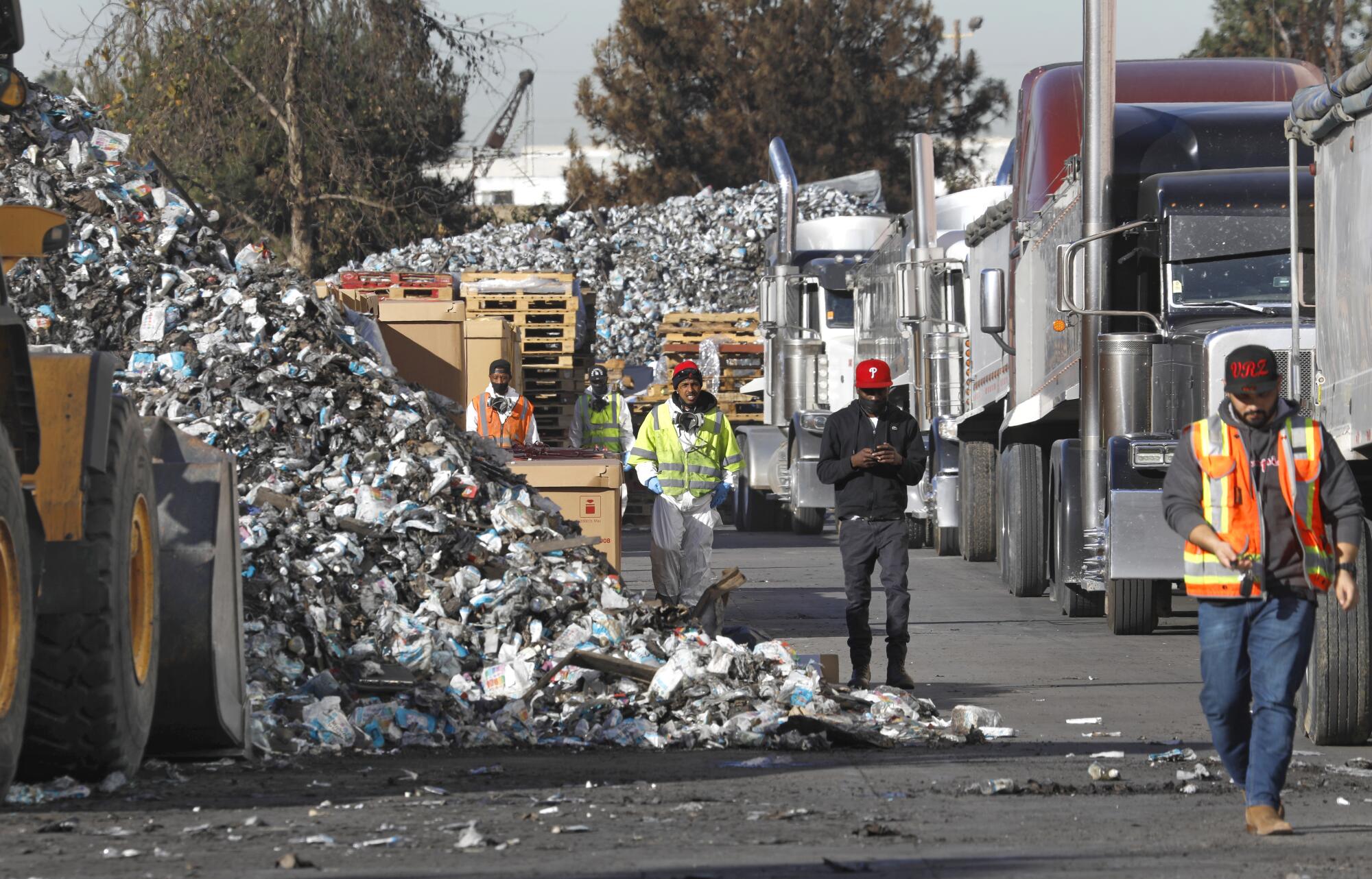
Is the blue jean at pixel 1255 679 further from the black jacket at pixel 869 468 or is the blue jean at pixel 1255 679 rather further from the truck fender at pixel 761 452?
the truck fender at pixel 761 452

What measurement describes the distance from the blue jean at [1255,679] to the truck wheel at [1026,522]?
8.90 metres

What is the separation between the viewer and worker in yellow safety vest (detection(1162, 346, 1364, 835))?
625cm

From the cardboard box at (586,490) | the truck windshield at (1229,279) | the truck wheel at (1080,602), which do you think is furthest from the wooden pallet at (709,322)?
the cardboard box at (586,490)

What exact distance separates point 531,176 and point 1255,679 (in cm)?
6119

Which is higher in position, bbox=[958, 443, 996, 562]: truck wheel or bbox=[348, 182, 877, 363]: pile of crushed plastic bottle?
bbox=[348, 182, 877, 363]: pile of crushed plastic bottle

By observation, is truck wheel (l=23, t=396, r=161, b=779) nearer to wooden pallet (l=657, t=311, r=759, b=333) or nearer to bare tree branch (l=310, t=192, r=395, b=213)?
bare tree branch (l=310, t=192, r=395, b=213)

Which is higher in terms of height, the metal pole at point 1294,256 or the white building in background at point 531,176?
the white building in background at point 531,176

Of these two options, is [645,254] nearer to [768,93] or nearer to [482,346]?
[768,93]

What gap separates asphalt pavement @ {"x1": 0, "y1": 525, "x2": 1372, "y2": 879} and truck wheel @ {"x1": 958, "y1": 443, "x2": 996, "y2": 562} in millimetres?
8825

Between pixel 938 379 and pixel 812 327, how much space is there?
5.72 metres

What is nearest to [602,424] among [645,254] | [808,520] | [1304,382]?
[808,520]

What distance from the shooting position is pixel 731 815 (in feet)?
21.0

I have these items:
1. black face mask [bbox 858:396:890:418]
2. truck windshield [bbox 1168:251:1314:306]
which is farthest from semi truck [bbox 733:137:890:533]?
black face mask [bbox 858:396:890:418]

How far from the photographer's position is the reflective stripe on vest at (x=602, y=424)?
20.0m
